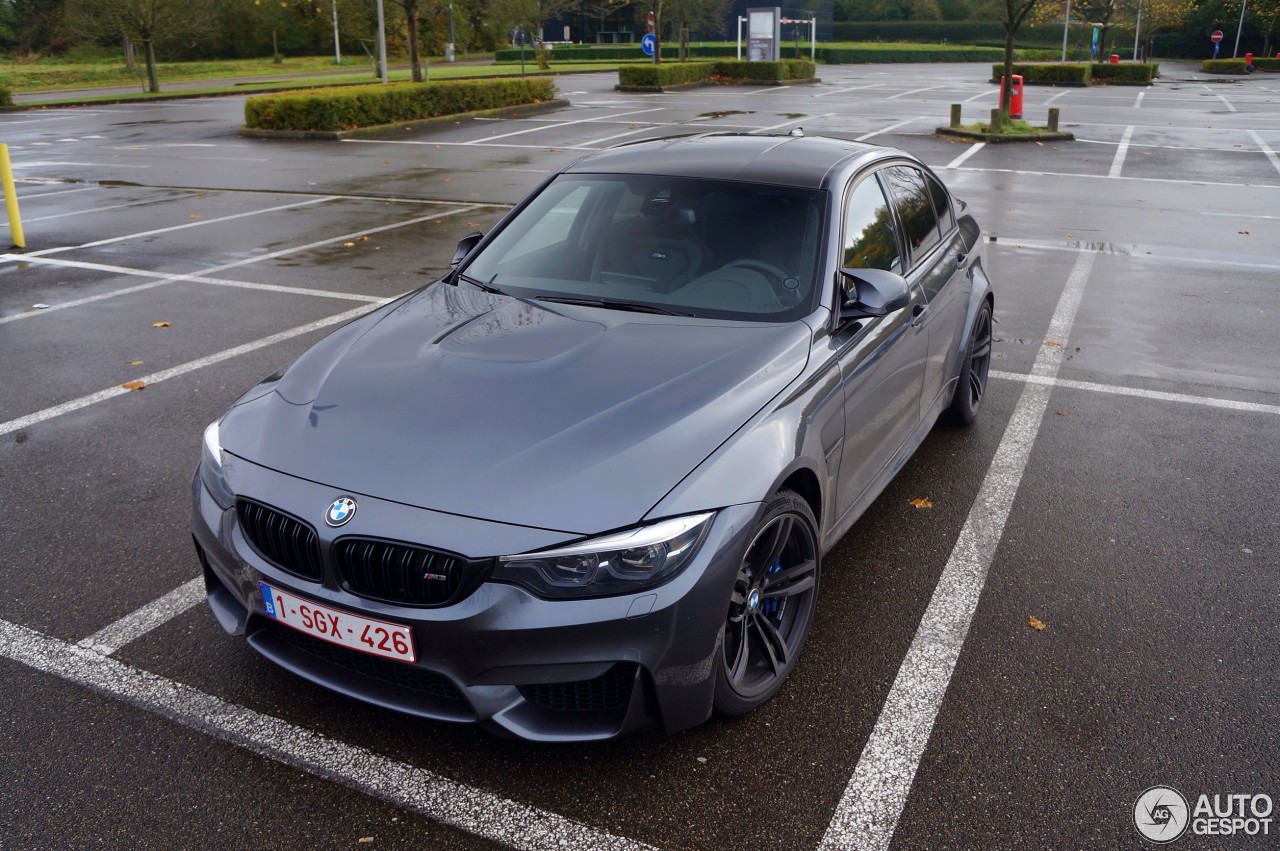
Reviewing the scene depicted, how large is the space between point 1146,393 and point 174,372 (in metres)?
6.19

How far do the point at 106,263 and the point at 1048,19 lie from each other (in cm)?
8586

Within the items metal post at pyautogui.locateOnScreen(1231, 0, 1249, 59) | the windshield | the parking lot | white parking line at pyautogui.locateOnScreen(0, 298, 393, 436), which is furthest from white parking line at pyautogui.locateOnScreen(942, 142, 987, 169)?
metal post at pyautogui.locateOnScreen(1231, 0, 1249, 59)

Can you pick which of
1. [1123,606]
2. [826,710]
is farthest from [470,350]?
[1123,606]

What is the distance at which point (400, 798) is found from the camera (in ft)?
9.56

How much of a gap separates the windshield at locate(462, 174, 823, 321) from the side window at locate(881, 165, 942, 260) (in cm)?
77

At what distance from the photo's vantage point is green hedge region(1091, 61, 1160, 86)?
144ft

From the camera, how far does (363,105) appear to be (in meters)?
23.8

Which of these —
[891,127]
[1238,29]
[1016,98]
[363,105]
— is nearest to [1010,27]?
[1016,98]

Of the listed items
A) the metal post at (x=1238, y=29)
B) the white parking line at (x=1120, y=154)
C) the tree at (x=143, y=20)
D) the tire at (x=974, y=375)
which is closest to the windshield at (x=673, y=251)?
the tire at (x=974, y=375)

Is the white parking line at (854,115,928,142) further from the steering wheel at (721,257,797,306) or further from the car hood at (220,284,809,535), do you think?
the car hood at (220,284,809,535)

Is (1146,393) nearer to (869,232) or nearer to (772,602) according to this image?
(869,232)

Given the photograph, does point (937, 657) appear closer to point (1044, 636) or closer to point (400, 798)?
point (1044, 636)

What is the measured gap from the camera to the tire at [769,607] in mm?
3104

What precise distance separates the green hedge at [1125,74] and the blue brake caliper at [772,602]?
155 ft
